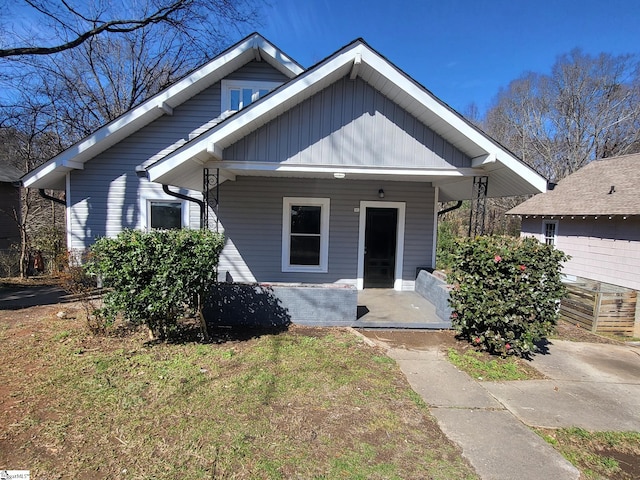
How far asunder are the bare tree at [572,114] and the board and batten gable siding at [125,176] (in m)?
26.8

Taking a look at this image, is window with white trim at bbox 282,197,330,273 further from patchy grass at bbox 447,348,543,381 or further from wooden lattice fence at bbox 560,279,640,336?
wooden lattice fence at bbox 560,279,640,336

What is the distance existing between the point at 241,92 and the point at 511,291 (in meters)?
7.91

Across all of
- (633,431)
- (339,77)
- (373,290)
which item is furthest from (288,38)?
A: (633,431)

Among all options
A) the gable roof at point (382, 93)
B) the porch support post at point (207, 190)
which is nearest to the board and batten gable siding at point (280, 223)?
the porch support post at point (207, 190)

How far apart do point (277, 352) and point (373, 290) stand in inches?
168

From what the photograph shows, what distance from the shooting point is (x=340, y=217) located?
8.33 meters

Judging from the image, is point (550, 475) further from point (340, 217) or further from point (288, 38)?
point (288, 38)

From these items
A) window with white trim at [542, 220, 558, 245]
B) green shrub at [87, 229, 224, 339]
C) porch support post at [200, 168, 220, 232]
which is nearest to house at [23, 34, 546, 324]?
porch support post at [200, 168, 220, 232]

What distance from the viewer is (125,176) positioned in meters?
8.57

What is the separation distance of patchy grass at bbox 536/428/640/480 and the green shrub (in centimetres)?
450

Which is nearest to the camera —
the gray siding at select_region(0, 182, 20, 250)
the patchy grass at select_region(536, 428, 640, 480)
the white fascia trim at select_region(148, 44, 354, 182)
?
the patchy grass at select_region(536, 428, 640, 480)

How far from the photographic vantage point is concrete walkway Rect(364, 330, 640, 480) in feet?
Result: 9.15

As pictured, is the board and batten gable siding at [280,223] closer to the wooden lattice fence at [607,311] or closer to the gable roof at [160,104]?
the gable roof at [160,104]

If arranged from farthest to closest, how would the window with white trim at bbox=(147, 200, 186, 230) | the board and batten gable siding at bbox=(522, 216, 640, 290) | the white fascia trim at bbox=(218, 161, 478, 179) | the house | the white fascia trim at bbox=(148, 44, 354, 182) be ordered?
the board and batten gable siding at bbox=(522, 216, 640, 290)
the window with white trim at bbox=(147, 200, 186, 230)
the house
the white fascia trim at bbox=(218, 161, 478, 179)
the white fascia trim at bbox=(148, 44, 354, 182)
